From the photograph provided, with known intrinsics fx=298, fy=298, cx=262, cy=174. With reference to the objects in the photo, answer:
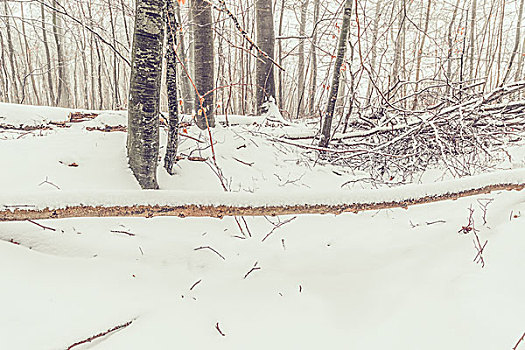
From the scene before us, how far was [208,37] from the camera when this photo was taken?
341 centimetres

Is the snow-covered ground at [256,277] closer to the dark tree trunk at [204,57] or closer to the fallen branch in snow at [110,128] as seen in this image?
the fallen branch in snow at [110,128]

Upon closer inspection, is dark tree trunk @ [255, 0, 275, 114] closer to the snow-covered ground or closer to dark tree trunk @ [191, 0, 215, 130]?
dark tree trunk @ [191, 0, 215, 130]

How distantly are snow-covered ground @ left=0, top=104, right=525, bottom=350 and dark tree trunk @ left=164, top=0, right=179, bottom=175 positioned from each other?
1.31ft

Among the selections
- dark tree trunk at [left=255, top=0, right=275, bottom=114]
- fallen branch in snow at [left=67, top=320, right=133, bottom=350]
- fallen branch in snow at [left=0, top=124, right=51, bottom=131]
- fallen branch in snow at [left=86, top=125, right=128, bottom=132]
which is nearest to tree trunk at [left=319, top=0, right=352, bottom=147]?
dark tree trunk at [left=255, top=0, right=275, bottom=114]

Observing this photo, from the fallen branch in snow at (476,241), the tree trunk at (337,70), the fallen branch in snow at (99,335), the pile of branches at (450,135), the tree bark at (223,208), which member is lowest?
the fallen branch in snow at (99,335)

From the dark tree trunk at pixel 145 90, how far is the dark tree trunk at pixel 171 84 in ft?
0.42

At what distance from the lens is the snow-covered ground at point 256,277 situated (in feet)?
3.89

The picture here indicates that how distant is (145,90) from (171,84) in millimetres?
350

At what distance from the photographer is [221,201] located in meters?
1.45

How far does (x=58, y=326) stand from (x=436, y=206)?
236cm

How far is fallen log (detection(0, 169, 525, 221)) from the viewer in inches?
50.1

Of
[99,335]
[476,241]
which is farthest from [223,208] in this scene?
[476,241]

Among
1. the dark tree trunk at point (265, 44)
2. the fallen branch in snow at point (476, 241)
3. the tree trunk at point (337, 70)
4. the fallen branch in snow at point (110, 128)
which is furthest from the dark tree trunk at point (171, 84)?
the dark tree trunk at point (265, 44)

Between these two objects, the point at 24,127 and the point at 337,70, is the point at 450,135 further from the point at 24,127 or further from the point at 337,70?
the point at 24,127
